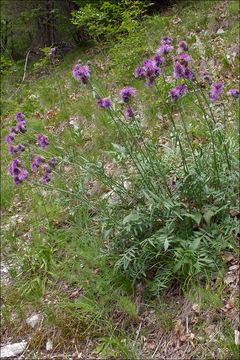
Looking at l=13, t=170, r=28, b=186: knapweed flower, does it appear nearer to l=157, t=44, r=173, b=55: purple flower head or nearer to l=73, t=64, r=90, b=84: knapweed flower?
l=73, t=64, r=90, b=84: knapweed flower

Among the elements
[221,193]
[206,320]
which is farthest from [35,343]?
[221,193]

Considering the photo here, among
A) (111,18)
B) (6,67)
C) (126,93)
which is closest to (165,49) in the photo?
(126,93)

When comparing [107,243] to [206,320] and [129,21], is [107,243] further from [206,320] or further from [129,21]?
[129,21]

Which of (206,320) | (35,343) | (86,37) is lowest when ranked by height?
(35,343)

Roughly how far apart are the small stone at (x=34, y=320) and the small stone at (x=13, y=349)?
14 centimetres

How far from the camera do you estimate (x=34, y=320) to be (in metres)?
2.45

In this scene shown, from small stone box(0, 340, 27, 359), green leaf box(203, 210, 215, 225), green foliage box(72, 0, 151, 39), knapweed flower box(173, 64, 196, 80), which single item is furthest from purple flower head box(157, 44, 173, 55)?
green foliage box(72, 0, 151, 39)

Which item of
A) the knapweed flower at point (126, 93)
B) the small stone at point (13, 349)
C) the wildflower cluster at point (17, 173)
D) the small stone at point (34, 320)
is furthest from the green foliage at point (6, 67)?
the small stone at point (13, 349)

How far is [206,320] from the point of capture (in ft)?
6.04

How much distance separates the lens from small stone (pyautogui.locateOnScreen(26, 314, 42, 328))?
7.98 feet

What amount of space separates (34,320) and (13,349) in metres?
0.25

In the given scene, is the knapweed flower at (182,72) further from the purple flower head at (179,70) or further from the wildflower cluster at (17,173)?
the wildflower cluster at (17,173)

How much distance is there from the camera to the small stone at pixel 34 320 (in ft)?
7.98

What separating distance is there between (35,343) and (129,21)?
4.53 metres
